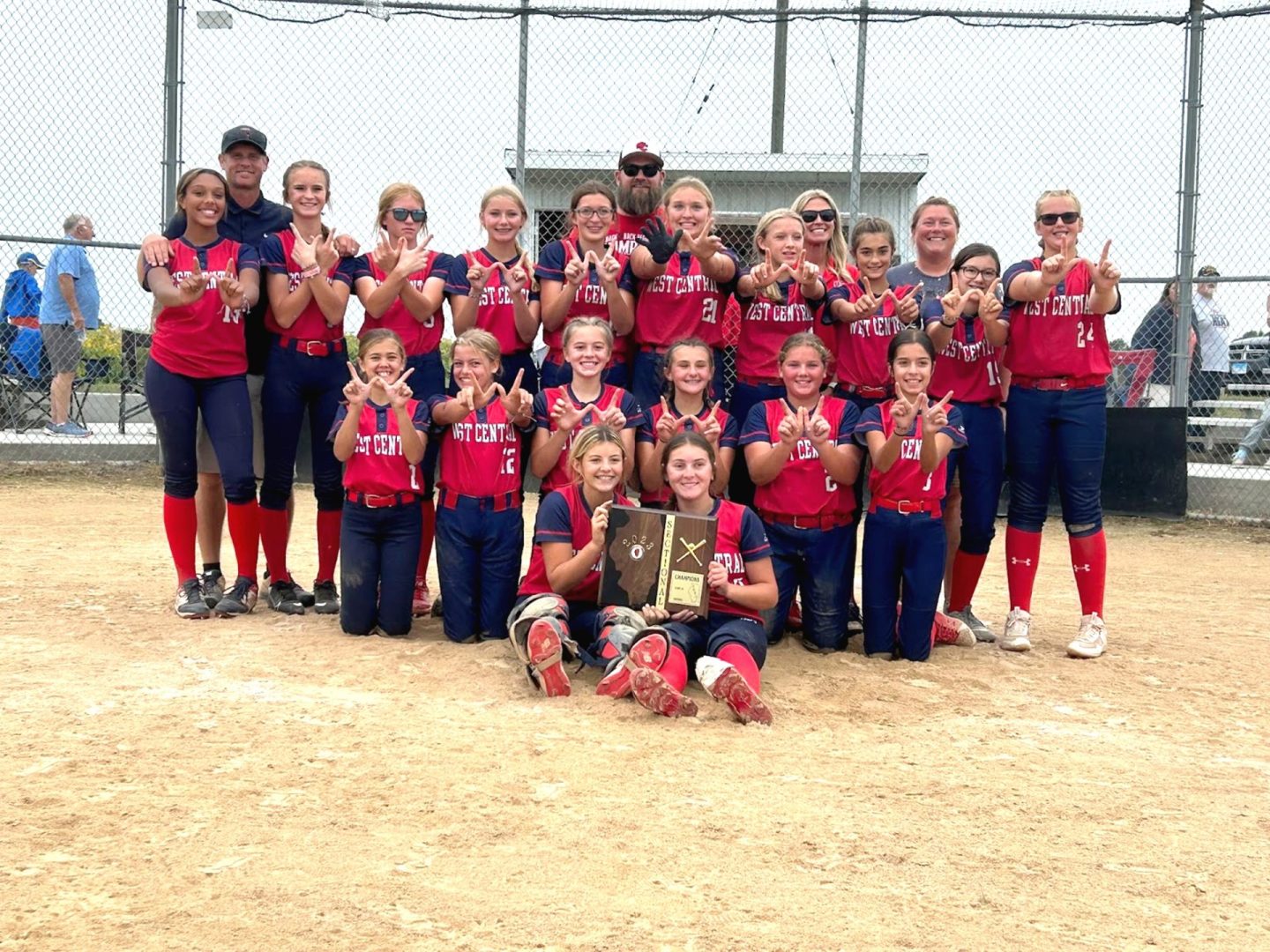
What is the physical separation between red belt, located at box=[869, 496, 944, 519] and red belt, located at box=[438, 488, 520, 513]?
4.73ft

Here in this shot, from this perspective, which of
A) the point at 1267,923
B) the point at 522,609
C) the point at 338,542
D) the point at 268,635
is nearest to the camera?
the point at 1267,923

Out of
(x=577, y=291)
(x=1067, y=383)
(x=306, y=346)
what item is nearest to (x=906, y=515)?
(x=1067, y=383)

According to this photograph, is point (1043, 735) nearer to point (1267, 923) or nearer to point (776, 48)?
point (1267, 923)

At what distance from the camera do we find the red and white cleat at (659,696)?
3.82m

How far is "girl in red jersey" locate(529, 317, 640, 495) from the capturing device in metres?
4.82

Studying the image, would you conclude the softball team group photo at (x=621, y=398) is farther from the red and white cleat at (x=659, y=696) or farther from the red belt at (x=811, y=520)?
the red and white cleat at (x=659, y=696)

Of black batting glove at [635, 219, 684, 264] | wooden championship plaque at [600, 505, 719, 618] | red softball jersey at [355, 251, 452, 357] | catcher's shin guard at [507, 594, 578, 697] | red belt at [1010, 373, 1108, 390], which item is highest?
black batting glove at [635, 219, 684, 264]

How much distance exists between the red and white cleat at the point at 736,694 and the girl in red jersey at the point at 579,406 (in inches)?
46.0

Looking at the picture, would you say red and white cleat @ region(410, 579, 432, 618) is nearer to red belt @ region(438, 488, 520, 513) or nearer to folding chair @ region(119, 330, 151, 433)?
red belt @ region(438, 488, 520, 513)

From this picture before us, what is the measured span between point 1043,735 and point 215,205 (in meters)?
3.78

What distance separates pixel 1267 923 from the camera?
248 cm


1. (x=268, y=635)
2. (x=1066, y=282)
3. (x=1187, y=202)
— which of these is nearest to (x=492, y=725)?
(x=268, y=635)

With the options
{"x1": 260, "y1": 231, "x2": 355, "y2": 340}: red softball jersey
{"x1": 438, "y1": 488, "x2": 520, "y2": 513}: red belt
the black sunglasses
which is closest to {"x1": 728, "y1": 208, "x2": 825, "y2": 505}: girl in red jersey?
the black sunglasses

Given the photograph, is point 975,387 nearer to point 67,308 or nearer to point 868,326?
point 868,326
